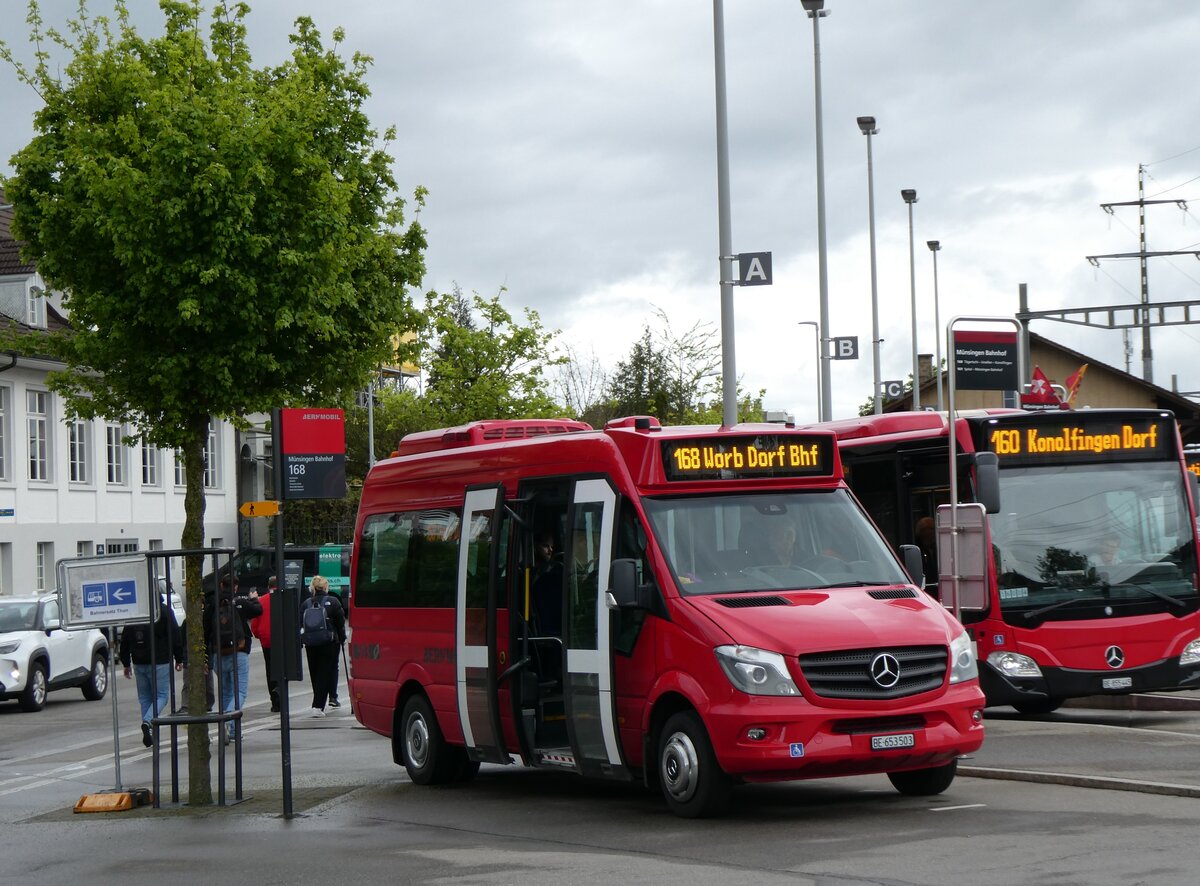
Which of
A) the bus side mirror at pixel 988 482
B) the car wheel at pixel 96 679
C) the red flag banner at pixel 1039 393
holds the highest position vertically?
the red flag banner at pixel 1039 393

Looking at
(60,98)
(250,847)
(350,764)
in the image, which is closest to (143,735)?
(350,764)

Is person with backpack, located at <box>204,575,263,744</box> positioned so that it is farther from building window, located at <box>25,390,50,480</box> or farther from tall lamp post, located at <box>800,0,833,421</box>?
building window, located at <box>25,390,50,480</box>

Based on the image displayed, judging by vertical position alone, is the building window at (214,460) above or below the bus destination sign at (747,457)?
above

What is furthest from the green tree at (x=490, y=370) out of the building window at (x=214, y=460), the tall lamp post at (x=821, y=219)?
the tall lamp post at (x=821, y=219)

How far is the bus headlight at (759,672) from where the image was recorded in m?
11.2

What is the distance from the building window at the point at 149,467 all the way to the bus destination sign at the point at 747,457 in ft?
147

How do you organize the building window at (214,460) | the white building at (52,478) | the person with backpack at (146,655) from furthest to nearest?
the building window at (214,460) → the white building at (52,478) → the person with backpack at (146,655)

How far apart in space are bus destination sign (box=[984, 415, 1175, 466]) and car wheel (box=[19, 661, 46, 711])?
16.7 metres

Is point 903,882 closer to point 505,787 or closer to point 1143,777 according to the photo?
point 1143,777

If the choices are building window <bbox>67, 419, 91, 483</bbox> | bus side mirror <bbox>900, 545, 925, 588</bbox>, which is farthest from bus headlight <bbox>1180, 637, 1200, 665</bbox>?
building window <bbox>67, 419, 91, 483</bbox>

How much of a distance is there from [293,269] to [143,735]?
735cm

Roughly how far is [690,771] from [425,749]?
13.2 ft

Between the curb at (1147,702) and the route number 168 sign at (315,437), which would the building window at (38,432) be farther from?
the curb at (1147,702)

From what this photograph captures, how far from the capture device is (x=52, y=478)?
162 ft
